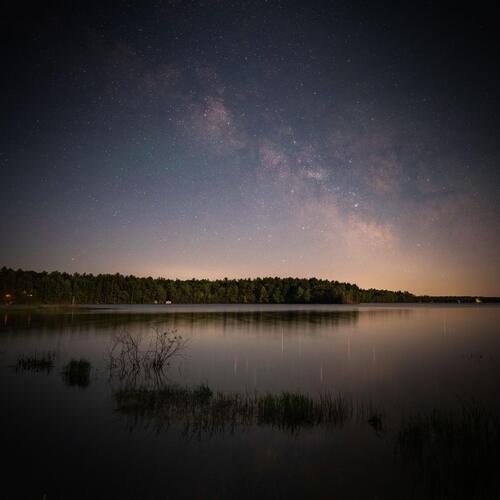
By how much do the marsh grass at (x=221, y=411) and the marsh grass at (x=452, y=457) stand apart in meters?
2.68

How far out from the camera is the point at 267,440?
11.0 metres

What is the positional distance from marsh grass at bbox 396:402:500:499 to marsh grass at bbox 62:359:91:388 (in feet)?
48.3

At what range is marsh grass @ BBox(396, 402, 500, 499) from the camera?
7.95m

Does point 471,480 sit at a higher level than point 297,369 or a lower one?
higher

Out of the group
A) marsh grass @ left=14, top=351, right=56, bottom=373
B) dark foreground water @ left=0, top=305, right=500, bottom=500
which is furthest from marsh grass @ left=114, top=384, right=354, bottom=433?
marsh grass @ left=14, top=351, right=56, bottom=373

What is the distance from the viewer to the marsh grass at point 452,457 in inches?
313

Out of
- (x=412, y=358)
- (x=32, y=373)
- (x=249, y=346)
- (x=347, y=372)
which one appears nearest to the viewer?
(x=32, y=373)

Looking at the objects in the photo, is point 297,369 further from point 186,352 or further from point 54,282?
point 54,282

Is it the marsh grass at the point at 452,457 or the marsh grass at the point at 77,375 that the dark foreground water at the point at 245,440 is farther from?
the marsh grass at the point at 77,375

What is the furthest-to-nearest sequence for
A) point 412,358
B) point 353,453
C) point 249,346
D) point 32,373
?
1. point 249,346
2. point 412,358
3. point 32,373
4. point 353,453

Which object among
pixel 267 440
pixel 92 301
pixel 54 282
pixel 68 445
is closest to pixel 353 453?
pixel 267 440

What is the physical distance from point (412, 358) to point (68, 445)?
27216 millimetres

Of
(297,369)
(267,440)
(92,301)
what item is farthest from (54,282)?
(267,440)

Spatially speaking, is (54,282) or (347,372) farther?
(54,282)
